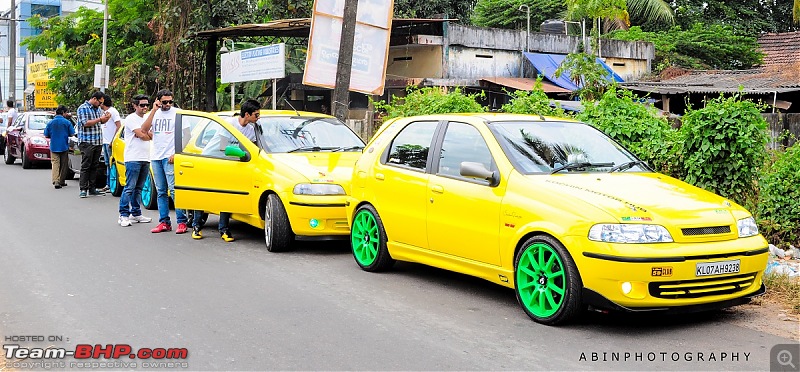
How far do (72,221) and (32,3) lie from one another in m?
61.2

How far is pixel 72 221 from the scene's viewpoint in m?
12.3

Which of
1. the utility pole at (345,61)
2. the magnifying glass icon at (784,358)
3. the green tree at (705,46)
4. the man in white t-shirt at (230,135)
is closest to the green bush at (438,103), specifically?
the utility pole at (345,61)

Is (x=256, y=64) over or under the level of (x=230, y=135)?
over

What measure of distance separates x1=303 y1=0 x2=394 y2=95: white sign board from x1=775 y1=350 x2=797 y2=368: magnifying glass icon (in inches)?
453

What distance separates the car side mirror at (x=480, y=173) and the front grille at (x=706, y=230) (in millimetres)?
1528

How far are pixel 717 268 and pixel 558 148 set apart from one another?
1.74 m

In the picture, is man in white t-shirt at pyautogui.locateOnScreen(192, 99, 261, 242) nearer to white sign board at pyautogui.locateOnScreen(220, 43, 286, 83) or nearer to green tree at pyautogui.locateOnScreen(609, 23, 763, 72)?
white sign board at pyautogui.locateOnScreen(220, 43, 286, 83)

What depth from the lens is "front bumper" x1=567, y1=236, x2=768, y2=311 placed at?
5906 millimetres

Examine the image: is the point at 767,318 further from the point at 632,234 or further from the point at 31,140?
the point at 31,140

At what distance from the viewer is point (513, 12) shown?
137ft

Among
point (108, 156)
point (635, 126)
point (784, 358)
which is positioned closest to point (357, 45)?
point (108, 156)

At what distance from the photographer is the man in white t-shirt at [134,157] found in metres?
11.6

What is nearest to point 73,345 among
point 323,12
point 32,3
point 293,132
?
point 293,132

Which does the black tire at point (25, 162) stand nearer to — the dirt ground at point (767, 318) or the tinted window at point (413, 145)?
the tinted window at point (413, 145)
